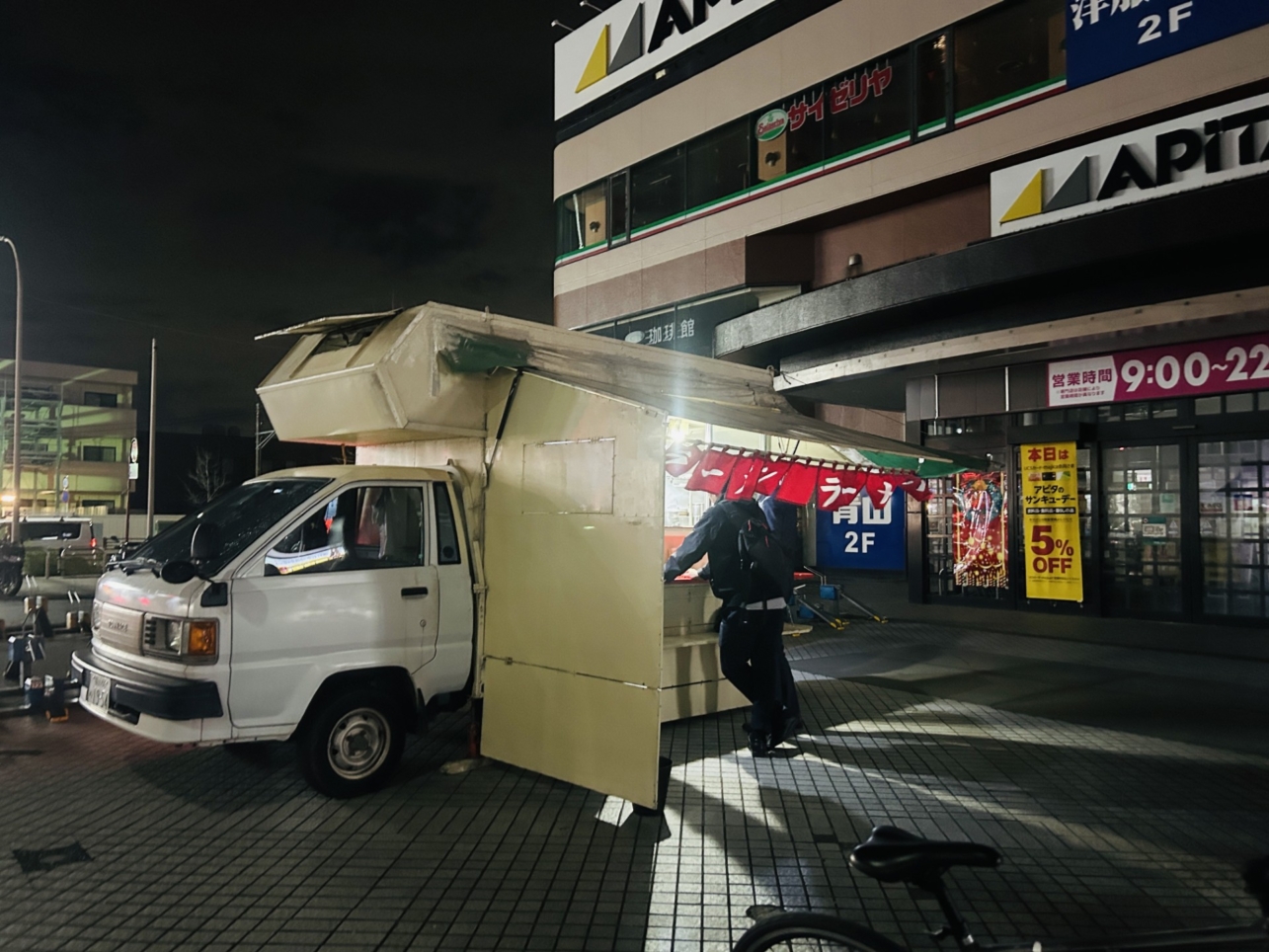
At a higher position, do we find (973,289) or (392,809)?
(973,289)

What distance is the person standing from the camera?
636 cm

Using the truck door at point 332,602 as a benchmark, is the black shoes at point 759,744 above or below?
below

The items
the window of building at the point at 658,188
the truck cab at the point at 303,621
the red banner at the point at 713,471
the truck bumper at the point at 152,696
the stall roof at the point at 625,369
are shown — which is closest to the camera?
the truck bumper at the point at 152,696

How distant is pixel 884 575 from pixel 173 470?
6351 cm

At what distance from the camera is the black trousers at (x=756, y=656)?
637cm

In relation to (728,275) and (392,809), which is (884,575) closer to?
(728,275)

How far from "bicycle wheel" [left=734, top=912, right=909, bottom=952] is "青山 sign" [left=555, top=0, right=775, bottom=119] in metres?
16.4

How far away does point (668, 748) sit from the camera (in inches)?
259

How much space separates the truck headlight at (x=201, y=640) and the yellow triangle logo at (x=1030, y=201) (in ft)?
32.9

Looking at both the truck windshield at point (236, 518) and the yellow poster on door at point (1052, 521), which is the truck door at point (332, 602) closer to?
the truck windshield at point (236, 518)

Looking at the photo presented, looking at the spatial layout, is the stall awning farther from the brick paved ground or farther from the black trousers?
the brick paved ground

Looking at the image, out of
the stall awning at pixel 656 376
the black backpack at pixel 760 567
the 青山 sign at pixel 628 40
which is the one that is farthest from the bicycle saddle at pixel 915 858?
the 青山 sign at pixel 628 40

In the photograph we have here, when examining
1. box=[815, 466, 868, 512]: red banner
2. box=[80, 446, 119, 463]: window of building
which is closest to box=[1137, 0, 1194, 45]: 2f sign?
box=[815, 466, 868, 512]: red banner

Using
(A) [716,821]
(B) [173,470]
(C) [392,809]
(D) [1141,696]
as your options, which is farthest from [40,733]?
(B) [173,470]
